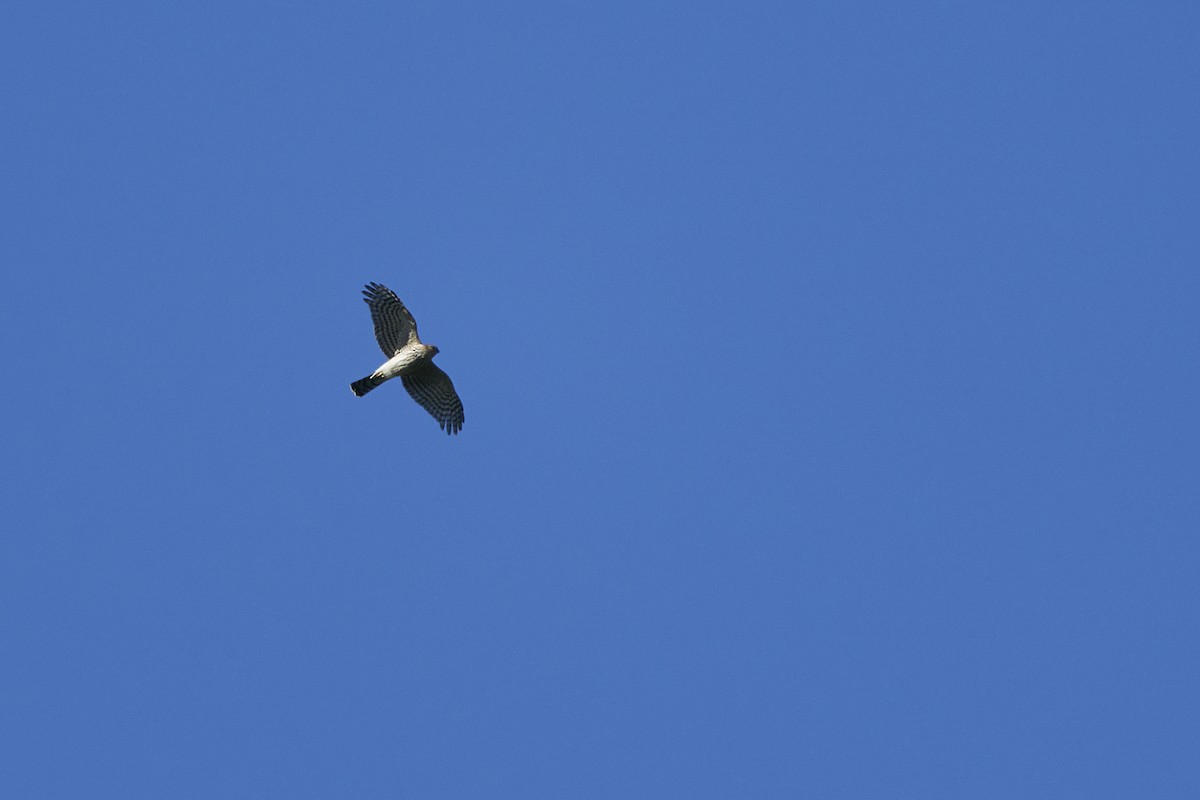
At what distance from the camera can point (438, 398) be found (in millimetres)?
33219

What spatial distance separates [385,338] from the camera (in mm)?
32469

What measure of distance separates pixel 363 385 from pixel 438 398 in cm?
167

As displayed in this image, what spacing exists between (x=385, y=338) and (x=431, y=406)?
173cm

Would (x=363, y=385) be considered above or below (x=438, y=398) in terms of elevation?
below

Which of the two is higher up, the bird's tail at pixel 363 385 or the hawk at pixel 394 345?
the hawk at pixel 394 345

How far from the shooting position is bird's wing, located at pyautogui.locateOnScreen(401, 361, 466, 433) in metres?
33.0

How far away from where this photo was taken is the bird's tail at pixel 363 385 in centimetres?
3222

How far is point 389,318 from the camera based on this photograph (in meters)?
32.3

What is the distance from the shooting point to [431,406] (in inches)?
1308

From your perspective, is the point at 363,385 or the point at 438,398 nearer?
the point at 363,385

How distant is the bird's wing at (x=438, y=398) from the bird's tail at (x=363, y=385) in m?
0.84

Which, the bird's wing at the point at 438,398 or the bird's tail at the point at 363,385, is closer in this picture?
the bird's tail at the point at 363,385

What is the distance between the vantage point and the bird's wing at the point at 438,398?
33031mm

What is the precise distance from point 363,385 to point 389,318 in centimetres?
140
